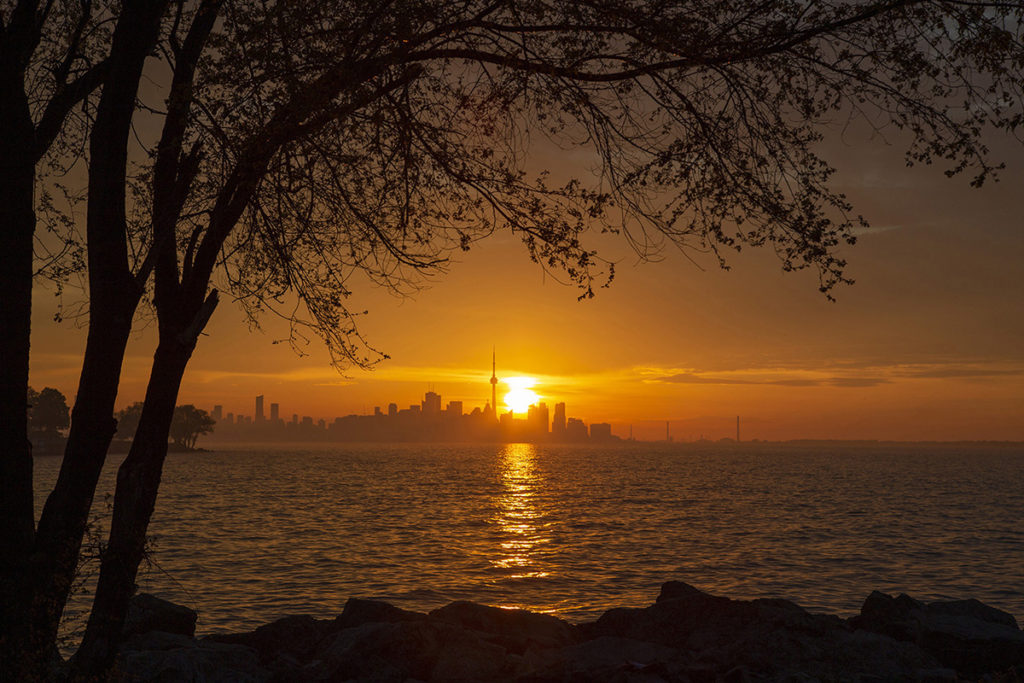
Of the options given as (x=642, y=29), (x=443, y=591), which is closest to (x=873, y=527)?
(x=443, y=591)

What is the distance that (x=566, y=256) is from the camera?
1008 centimetres

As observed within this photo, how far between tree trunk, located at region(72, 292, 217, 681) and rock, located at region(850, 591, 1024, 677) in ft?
43.3

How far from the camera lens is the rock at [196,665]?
38.3ft

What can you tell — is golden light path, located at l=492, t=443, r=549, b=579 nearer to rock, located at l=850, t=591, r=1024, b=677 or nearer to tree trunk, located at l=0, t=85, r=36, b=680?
rock, located at l=850, t=591, r=1024, b=677

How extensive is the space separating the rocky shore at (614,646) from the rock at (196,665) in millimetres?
26

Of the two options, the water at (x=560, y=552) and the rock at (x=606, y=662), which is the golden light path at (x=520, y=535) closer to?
the water at (x=560, y=552)

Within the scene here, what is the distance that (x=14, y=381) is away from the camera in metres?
9.38

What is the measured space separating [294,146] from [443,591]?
76.5ft

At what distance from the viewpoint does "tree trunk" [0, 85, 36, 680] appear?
9156 millimetres

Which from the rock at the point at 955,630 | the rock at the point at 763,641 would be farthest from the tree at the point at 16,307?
the rock at the point at 955,630

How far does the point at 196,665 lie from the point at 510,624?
6.38 meters

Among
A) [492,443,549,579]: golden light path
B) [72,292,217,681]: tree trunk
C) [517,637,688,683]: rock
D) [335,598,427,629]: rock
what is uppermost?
[72,292,217,681]: tree trunk

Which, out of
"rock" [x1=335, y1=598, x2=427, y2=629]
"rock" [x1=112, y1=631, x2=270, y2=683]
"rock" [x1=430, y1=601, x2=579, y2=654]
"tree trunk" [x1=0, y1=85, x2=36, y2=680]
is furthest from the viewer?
"rock" [x1=335, y1=598, x2=427, y2=629]

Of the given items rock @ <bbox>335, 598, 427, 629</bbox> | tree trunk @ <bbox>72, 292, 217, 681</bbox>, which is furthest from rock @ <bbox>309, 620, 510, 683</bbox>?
tree trunk @ <bbox>72, 292, 217, 681</bbox>
